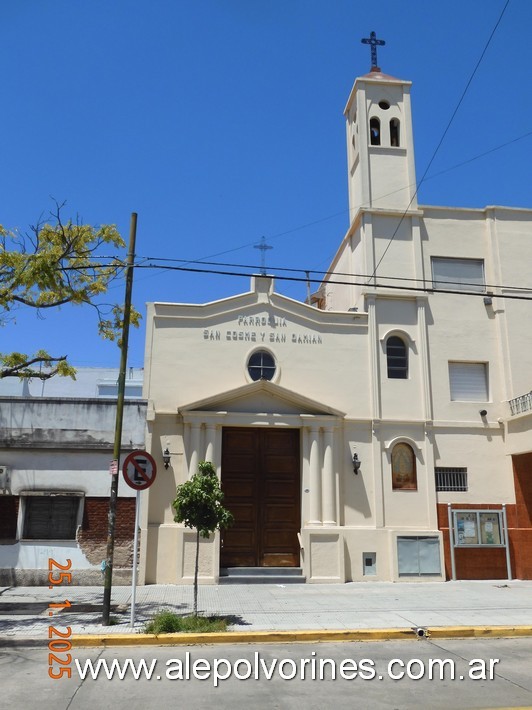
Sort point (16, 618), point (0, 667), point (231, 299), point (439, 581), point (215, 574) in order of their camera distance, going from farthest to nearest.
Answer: point (231, 299) → point (439, 581) → point (215, 574) → point (16, 618) → point (0, 667)

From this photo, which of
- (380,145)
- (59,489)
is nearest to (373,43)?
(380,145)

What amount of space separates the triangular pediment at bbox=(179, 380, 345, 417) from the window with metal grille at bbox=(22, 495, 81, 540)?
3977mm

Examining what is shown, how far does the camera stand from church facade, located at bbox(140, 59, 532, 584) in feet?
54.5

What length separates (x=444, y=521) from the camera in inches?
683

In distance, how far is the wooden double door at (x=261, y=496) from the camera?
16547 millimetres

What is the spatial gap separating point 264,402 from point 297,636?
8.07 meters

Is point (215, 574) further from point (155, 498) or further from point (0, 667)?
point (0, 667)

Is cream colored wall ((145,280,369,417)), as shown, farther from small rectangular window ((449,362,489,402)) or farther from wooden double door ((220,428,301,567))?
small rectangular window ((449,362,489,402))

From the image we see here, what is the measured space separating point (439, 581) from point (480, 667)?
29.1 ft

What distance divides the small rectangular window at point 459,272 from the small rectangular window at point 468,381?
238cm

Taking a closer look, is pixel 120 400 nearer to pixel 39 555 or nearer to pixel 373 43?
pixel 39 555

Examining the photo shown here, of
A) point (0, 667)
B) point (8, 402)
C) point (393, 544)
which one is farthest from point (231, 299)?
point (0, 667)

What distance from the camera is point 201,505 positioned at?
36.3 feet

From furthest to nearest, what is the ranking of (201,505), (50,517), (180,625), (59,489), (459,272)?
1. (459,272)
2. (59,489)
3. (50,517)
4. (201,505)
5. (180,625)
